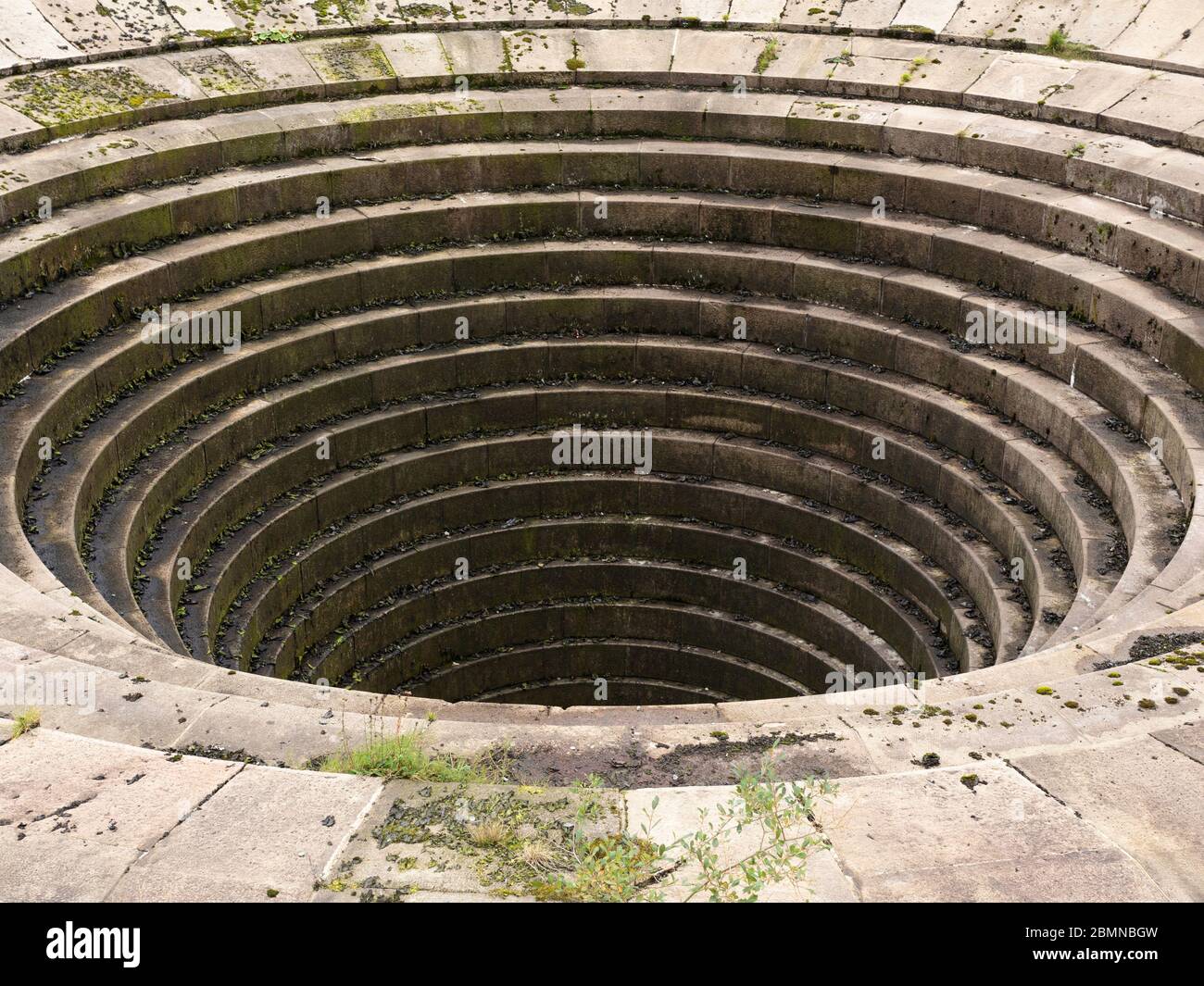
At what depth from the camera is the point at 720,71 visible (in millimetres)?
18219

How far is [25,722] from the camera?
741cm

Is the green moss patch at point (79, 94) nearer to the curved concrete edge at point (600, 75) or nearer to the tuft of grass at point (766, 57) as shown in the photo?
the curved concrete edge at point (600, 75)

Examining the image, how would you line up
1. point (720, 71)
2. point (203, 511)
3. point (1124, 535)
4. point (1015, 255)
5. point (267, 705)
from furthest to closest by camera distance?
point (720, 71), point (1015, 255), point (203, 511), point (1124, 535), point (267, 705)

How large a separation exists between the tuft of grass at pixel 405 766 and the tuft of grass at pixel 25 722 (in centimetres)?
168

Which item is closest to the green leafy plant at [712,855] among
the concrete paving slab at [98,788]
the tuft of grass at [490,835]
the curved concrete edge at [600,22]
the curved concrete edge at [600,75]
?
the tuft of grass at [490,835]

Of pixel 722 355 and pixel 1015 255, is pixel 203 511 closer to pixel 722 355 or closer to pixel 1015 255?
pixel 722 355

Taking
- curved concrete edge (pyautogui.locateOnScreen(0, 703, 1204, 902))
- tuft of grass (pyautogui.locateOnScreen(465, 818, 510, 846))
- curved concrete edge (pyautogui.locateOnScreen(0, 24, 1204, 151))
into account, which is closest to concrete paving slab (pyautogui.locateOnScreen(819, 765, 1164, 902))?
curved concrete edge (pyautogui.locateOnScreen(0, 703, 1204, 902))

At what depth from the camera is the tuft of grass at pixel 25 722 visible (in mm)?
7371

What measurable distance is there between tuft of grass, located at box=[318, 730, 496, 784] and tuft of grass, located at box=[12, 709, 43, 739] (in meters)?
1.68

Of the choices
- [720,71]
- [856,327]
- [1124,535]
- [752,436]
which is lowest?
[1124,535]

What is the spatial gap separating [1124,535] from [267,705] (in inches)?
311

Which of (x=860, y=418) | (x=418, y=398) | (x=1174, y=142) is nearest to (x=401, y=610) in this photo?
(x=418, y=398)

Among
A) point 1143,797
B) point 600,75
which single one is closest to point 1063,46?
point 600,75

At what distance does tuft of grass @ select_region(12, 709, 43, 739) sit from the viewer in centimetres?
737
